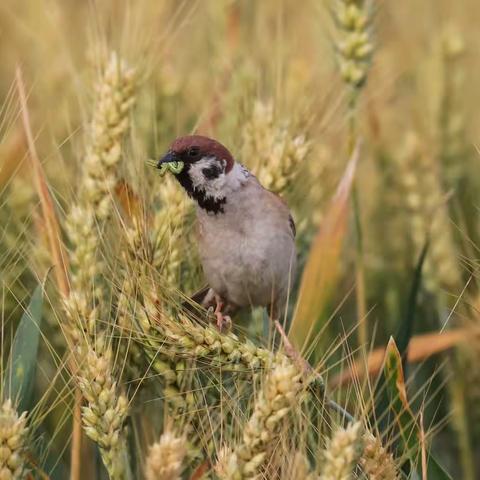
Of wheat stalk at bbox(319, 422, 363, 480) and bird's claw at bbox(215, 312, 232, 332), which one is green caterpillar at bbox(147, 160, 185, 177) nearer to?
bird's claw at bbox(215, 312, 232, 332)

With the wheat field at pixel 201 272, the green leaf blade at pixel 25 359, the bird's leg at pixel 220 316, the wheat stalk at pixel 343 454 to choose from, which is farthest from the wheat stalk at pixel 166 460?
the bird's leg at pixel 220 316

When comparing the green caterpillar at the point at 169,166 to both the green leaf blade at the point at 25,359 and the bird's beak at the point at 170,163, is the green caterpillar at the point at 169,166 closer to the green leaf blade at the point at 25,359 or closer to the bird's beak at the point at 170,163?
the bird's beak at the point at 170,163

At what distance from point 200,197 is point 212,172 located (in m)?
0.07

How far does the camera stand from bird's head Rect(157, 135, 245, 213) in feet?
7.70

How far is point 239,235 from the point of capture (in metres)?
2.57

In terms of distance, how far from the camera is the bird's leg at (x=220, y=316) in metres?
2.36

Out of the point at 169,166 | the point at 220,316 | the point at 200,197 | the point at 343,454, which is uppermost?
the point at 169,166

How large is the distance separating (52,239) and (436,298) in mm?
1034

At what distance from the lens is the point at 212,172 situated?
2.44 meters

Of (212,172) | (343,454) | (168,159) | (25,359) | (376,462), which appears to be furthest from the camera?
(212,172)

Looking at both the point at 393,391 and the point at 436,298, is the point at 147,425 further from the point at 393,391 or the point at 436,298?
the point at 436,298

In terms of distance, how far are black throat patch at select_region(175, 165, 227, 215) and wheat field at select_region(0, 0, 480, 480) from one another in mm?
35

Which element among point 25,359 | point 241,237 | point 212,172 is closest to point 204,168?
point 212,172

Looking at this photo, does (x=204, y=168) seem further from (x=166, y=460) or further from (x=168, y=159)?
(x=166, y=460)
